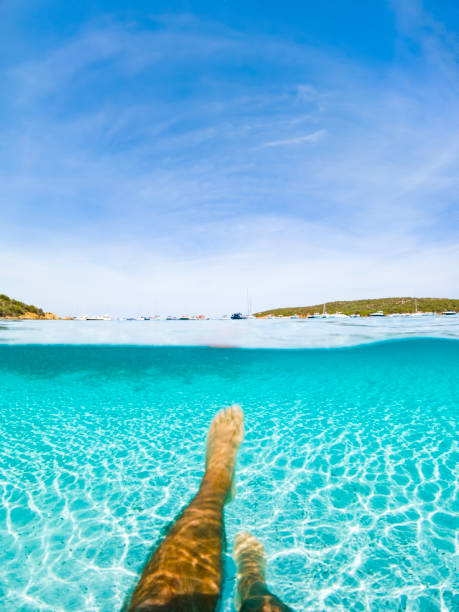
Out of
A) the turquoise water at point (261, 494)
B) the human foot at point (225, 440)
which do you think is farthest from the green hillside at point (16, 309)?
the human foot at point (225, 440)

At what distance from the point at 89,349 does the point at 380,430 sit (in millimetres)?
23957

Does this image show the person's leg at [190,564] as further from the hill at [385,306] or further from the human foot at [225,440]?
the hill at [385,306]

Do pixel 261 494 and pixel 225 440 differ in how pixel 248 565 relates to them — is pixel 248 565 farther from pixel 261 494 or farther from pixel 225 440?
pixel 225 440

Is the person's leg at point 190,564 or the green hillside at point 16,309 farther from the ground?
the green hillside at point 16,309

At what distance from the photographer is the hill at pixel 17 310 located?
51.0m

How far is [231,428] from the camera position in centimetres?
537

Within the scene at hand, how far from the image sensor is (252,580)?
2.65 meters

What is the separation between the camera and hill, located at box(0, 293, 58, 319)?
51.0 meters

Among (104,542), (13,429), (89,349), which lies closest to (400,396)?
(104,542)

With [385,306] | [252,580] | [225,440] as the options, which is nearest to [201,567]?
[252,580]

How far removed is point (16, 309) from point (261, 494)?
6485cm

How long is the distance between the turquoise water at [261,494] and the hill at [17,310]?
1995 inches

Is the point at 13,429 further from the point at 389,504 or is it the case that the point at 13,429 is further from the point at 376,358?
the point at 376,358

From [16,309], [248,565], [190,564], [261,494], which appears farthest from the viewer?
[16,309]
